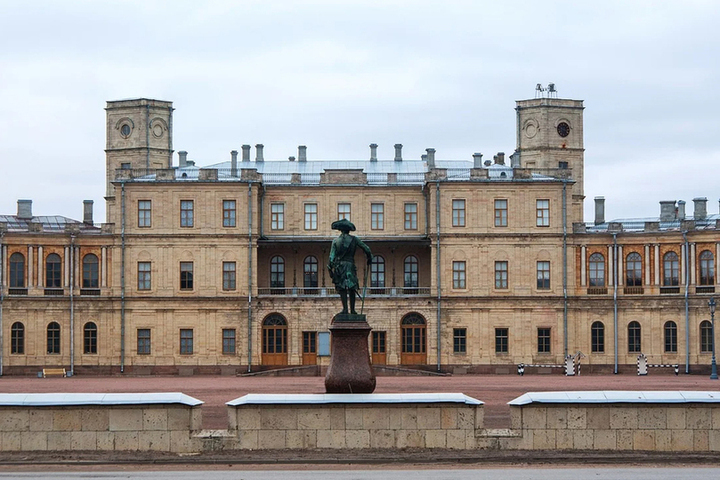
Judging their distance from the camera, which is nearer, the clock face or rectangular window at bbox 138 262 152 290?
rectangular window at bbox 138 262 152 290

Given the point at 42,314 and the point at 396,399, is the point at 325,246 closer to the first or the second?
the point at 42,314

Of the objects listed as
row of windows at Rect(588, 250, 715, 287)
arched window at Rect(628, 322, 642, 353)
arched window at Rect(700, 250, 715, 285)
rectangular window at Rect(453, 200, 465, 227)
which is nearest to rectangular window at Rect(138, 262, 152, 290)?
rectangular window at Rect(453, 200, 465, 227)

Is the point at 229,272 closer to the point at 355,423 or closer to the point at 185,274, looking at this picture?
the point at 185,274

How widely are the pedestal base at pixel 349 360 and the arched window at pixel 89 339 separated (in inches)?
1600

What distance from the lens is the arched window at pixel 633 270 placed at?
218ft

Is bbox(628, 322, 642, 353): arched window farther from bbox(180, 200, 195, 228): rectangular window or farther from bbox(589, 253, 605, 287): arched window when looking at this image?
bbox(180, 200, 195, 228): rectangular window

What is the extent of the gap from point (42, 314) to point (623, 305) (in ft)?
106

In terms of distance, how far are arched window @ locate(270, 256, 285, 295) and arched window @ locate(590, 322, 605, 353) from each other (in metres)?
18.0

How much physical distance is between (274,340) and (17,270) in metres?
14.7

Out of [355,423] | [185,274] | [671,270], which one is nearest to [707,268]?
[671,270]

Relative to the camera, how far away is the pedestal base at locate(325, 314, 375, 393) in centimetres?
2753

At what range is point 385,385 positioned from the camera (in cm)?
5000

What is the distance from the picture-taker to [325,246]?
68.8 metres

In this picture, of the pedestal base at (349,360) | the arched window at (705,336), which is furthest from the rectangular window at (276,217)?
the pedestal base at (349,360)
